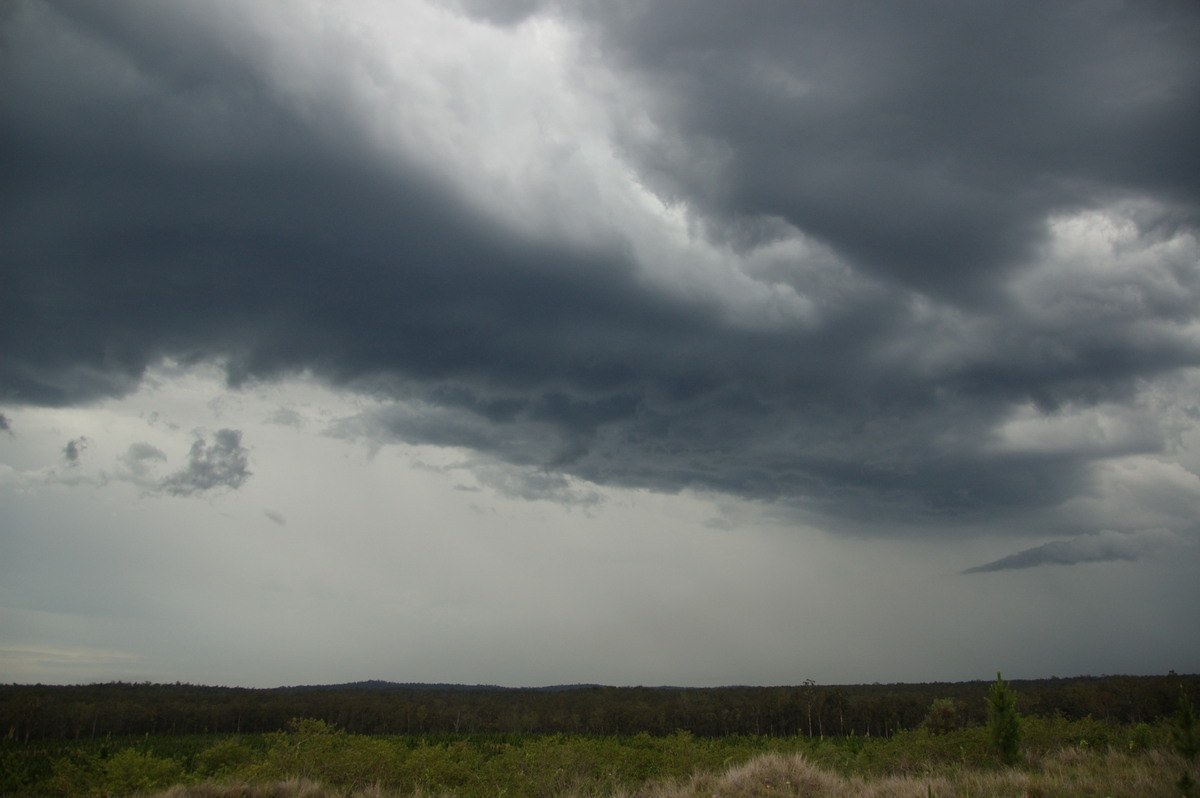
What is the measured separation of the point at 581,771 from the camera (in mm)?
32094

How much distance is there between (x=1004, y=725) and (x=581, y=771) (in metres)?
19.0

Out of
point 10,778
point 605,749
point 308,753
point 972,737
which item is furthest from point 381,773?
point 972,737

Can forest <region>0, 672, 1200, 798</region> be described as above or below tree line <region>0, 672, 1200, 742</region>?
above

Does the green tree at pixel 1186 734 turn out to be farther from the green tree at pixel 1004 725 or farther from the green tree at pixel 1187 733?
the green tree at pixel 1004 725

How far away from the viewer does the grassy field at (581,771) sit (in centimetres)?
1988

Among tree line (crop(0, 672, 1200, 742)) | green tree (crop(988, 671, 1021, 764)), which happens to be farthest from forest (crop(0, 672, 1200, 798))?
tree line (crop(0, 672, 1200, 742))

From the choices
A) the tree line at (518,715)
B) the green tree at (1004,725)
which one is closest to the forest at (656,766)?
the green tree at (1004,725)

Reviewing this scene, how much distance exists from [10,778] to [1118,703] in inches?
5362

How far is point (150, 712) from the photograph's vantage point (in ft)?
479

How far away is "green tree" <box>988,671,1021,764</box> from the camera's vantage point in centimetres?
2814

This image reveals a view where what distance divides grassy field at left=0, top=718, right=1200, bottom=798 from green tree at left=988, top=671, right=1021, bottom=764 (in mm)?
682

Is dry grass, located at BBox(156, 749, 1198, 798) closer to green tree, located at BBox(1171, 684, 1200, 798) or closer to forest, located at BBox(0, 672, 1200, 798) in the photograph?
forest, located at BBox(0, 672, 1200, 798)

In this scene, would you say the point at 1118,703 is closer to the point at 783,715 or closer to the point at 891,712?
the point at 891,712

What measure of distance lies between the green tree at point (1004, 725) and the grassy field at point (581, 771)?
0.68 metres
